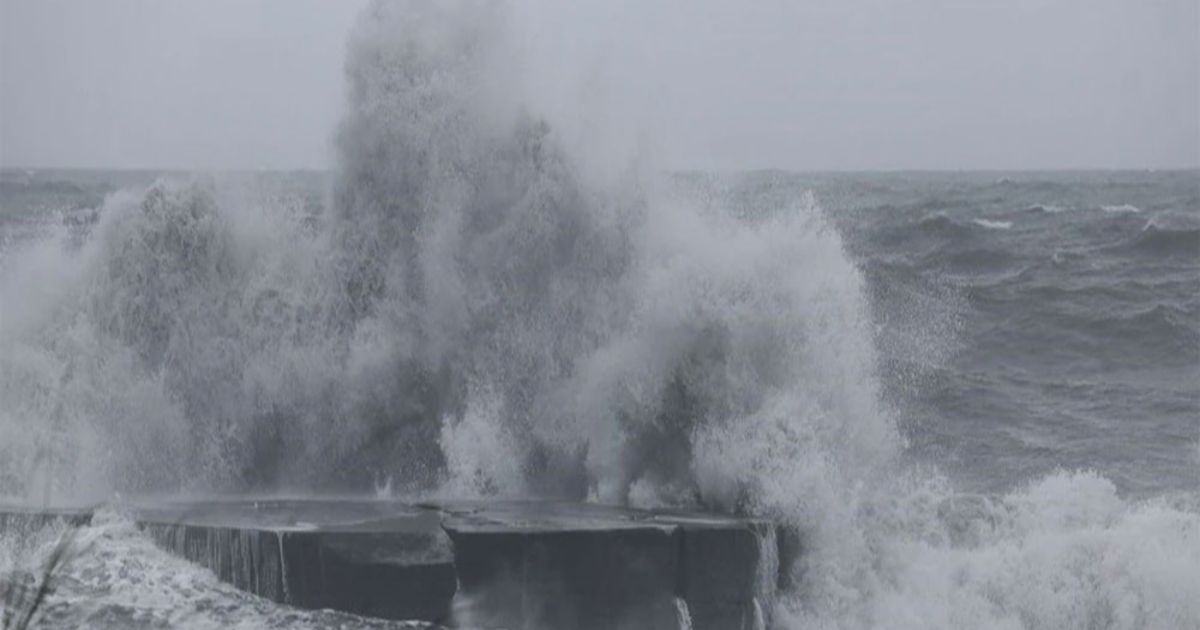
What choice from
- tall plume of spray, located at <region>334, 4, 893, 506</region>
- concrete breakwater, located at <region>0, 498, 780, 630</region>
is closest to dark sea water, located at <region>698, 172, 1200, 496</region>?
tall plume of spray, located at <region>334, 4, 893, 506</region>

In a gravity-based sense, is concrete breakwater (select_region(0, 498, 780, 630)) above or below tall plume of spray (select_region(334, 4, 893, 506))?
below

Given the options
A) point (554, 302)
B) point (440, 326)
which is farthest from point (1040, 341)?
point (440, 326)

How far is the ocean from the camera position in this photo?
8.60 m

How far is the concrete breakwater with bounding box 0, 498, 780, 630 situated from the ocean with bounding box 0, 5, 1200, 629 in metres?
0.35

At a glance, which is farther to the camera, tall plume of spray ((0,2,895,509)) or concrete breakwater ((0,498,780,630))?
tall plume of spray ((0,2,895,509))

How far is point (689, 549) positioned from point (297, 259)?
3986 millimetres

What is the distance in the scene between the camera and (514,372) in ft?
31.8

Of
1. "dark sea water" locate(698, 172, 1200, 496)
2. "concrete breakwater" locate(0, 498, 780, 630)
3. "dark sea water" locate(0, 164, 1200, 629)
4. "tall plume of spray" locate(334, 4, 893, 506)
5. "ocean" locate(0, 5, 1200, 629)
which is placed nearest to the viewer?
"concrete breakwater" locate(0, 498, 780, 630)

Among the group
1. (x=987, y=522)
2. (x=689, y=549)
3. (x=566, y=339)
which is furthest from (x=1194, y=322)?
(x=689, y=549)

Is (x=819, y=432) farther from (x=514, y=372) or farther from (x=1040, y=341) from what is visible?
(x=1040, y=341)

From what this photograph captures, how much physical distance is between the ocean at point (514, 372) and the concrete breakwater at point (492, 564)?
0.35 m

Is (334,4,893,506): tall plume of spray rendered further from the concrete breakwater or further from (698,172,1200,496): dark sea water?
(698,172,1200,496): dark sea water

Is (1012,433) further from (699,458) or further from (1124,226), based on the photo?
(1124,226)

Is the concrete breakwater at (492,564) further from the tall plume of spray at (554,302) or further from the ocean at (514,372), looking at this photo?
the tall plume of spray at (554,302)
